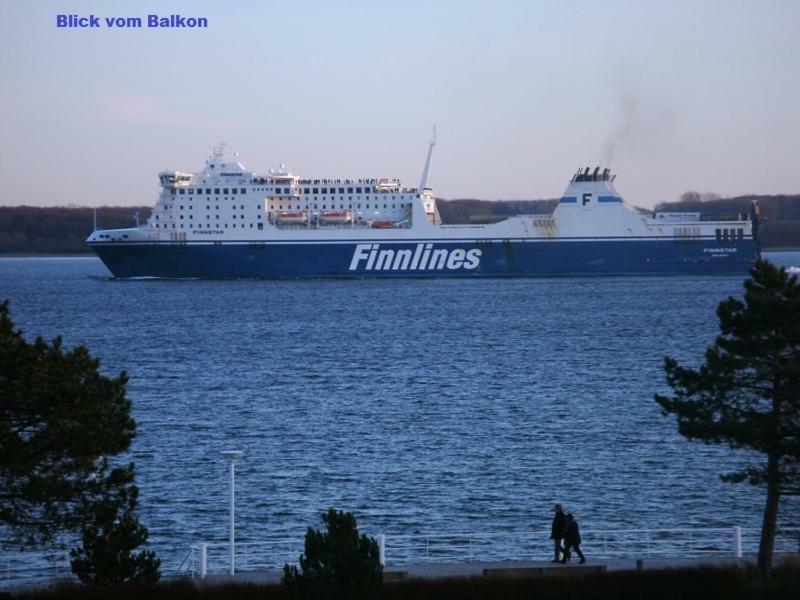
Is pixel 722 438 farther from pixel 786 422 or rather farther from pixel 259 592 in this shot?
pixel 259 592

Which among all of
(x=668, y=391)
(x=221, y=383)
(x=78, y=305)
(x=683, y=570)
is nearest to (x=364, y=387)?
(x=221, y=383)

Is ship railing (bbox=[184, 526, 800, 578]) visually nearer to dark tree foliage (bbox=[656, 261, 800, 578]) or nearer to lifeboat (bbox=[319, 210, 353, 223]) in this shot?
dark tree foliage (bbox=[656, 261, 800, 578])

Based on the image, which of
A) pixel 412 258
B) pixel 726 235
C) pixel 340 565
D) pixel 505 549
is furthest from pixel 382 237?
pixel 340 565

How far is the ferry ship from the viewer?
63750 mm

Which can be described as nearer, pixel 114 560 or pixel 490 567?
pixel 114 560

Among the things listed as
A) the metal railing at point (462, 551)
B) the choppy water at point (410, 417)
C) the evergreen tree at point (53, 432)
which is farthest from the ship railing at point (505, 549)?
the evergreen tree at point (53, 432)

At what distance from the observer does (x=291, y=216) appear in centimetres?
6475

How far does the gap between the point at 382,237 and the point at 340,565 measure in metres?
56.4

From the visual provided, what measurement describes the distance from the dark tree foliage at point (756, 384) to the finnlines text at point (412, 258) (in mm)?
53808

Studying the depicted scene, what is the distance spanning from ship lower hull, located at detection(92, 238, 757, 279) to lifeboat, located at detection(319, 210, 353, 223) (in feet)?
4.96

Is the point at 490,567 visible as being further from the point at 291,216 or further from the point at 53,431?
the point at 291,216

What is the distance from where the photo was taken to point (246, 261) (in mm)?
64000

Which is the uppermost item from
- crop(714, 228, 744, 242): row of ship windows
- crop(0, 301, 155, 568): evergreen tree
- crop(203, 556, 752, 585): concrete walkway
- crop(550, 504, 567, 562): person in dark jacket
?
crop(714, 228, 744, 242): row of ship windows

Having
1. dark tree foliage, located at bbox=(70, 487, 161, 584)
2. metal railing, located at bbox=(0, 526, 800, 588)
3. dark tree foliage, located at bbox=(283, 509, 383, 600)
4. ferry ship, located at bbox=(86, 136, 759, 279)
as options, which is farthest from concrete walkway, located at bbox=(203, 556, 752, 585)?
ferry ship, located at bbox=(86, 136, 759, 279)
